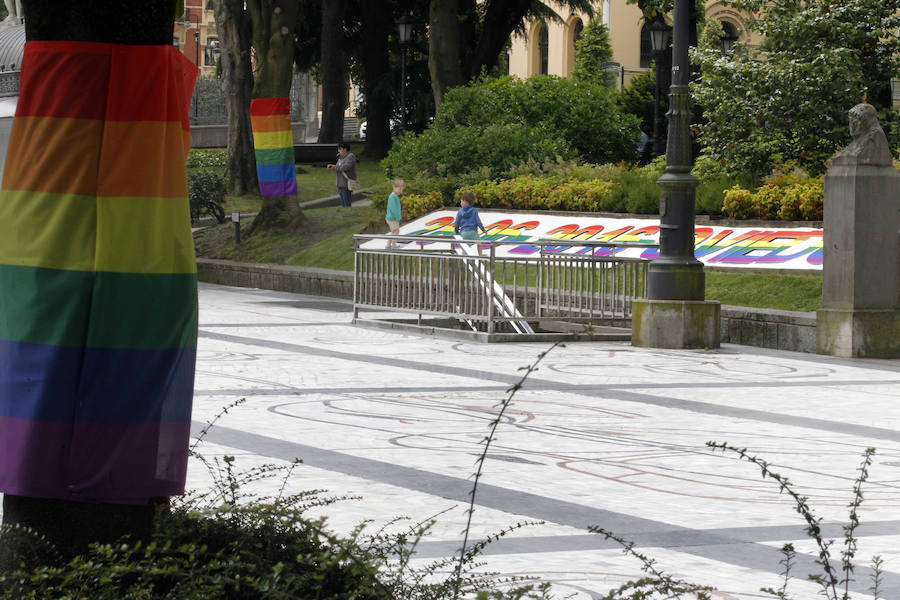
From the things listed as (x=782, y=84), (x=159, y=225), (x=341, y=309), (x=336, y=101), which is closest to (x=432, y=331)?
(x=341, y=309)

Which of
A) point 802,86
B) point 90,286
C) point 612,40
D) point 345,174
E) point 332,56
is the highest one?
point 612,40

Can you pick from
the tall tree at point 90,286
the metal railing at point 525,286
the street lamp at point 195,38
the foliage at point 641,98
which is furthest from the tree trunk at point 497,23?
the tall tree at point 90,286

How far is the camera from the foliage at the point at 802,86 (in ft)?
78.0

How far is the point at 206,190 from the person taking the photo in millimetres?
35750

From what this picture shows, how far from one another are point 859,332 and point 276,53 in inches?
700

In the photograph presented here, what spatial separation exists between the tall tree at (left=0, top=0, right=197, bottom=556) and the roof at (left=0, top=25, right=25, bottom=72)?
3.63m

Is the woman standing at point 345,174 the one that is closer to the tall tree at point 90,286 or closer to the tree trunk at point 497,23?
the tree trunk at point 497,23

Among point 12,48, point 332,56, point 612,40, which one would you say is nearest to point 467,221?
point 12,48

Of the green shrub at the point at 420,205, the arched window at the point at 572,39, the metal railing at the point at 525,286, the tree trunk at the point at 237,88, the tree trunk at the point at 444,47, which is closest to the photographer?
the metal railing at the point at 525,286

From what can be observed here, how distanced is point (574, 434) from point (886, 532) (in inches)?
133

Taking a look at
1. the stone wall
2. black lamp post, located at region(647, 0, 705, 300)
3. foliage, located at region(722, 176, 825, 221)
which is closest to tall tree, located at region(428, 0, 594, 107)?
foliage, located at region(722, 176, 825, 221)

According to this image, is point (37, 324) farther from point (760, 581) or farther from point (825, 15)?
point (825, 15)

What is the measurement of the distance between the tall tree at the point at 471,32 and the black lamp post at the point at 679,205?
15990mm

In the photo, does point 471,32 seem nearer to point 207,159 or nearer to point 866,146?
point 207,159
